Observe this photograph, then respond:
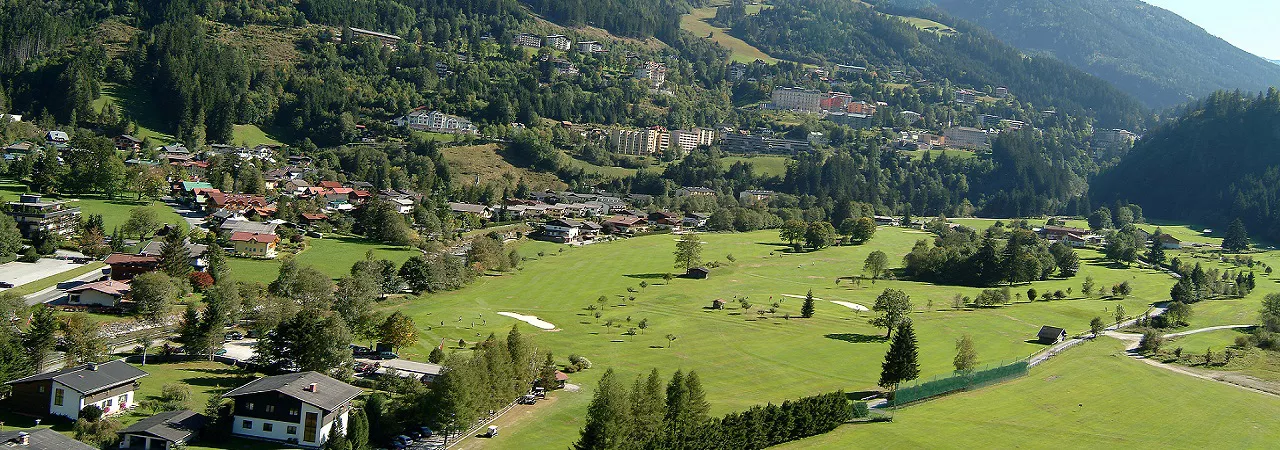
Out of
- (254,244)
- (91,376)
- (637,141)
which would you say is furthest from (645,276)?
(637,141)

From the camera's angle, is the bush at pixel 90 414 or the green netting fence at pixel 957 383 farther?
the green netting fence at pixel 957 383

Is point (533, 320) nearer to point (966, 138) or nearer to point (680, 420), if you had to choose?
point (680, 420)

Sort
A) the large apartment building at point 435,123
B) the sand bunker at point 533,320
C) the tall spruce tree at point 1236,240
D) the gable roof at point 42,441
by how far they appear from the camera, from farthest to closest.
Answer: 1. the large apartment building at point 435,123
2. the tall spruce tree at point 1236,240
3. the sand bunker at point 533,320
4. the gable roof at point 42,441

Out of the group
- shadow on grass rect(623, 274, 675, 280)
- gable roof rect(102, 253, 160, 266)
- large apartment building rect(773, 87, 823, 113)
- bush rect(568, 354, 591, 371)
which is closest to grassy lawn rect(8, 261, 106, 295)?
gable roof rect(102, 253, 160, 266)

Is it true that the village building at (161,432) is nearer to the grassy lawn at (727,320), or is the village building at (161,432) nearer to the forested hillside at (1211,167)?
the grassy lawn at (727,320)

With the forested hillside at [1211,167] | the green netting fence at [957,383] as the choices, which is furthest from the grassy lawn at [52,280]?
the forested hillside at [1211,167]

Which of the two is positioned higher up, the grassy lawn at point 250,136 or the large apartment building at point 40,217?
the grassy lawn at point 250,136

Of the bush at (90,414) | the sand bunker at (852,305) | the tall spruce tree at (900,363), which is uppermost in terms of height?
the tall spruce tree at (900,363)
